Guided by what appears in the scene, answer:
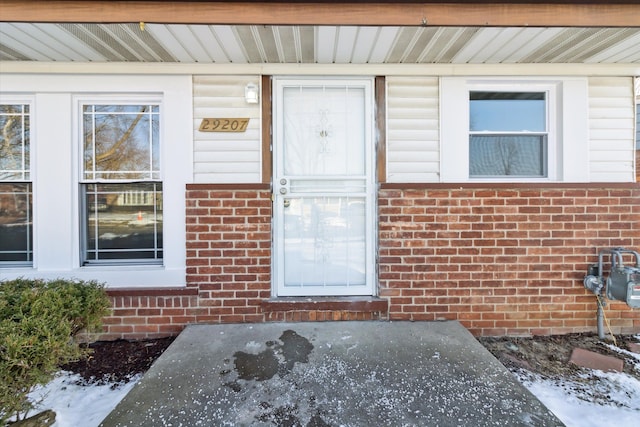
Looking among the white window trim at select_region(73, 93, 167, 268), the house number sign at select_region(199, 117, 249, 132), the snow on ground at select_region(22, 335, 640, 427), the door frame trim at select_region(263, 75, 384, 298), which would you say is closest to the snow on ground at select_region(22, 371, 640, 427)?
the snow on ground at select_region(22, 335, 640, 427)

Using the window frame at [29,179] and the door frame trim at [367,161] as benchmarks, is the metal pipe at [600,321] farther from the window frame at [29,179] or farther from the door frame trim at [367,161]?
the window frame at [29,179]

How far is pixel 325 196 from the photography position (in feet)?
10.6

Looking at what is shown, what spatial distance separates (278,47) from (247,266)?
6.63 ft

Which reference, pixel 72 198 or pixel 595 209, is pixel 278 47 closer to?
pixel 72 198

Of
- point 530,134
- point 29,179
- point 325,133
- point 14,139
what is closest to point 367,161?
point 325,133

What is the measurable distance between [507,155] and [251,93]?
8.77ft

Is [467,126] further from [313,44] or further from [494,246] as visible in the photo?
[313,44]

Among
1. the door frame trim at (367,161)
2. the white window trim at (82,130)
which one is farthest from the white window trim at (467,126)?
the white window trim at (82,130)

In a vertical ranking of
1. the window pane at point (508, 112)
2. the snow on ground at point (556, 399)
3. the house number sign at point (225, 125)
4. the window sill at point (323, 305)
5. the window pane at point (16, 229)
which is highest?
the window pane at point (508, 112)

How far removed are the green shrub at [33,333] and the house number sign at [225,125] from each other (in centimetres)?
175

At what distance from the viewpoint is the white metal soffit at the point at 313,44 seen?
246cm

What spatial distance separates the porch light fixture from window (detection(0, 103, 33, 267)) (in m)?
2.18

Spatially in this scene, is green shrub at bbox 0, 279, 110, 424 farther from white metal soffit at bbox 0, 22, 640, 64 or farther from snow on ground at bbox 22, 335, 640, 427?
white metal soffit at bbox 0, 22, 640, 64

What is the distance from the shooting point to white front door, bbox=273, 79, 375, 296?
320 cm
